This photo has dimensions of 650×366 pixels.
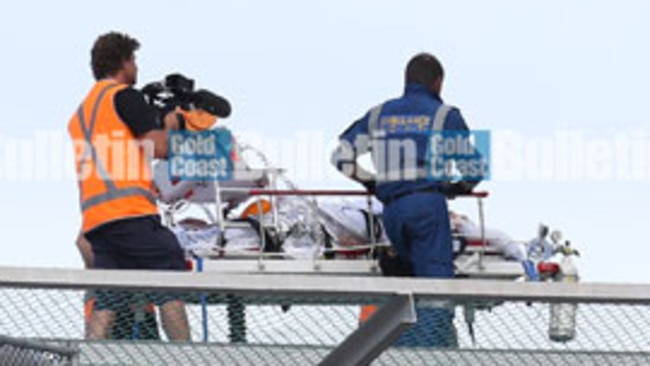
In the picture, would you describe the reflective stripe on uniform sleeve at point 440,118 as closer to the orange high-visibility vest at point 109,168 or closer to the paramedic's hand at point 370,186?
the paramedic's hand at point 370,186

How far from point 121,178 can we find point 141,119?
0.95ft

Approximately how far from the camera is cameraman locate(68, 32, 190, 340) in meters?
7.91

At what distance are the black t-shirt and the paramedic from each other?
4.51 feet

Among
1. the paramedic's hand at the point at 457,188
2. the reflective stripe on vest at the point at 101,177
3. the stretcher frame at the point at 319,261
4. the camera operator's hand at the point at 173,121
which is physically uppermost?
the camera operator's hand at the point at 173,121

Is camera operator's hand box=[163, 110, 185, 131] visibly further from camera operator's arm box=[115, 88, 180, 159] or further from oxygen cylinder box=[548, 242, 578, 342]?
oxygen cylinder box=[548, 242, 578, 342]

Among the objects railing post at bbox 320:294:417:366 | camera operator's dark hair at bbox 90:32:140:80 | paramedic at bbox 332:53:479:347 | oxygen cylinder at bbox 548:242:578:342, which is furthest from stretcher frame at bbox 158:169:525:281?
railing post at bbox 320:294:417:366

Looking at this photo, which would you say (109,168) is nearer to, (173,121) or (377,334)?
(173,121)

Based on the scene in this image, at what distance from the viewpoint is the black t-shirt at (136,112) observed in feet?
25.8

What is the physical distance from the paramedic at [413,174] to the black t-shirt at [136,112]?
138 cm

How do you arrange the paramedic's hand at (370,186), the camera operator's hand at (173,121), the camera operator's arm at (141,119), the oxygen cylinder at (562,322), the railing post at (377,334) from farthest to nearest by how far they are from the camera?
the paramedic's hand at (370,186)
the camera operator's hand at (173,121)
the camera operator's arm at (141,119)
the oxygen cylinder at (562,322)
the railing post at (377,334)

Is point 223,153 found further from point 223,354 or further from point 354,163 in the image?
point 223,354

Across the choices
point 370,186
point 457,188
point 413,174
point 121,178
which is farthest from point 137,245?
point 457,188

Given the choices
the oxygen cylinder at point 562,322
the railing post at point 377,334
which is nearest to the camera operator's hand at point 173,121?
the oxygen cylinder at point 562,322

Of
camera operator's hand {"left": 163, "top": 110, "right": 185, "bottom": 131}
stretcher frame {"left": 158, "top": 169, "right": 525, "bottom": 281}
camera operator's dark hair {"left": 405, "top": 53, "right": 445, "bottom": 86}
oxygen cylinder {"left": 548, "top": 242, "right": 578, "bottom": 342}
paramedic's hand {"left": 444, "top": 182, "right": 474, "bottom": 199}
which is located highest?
camera operator's dark hair {"left": 405, "top": 53, "right": 445, "bottom": 86}
